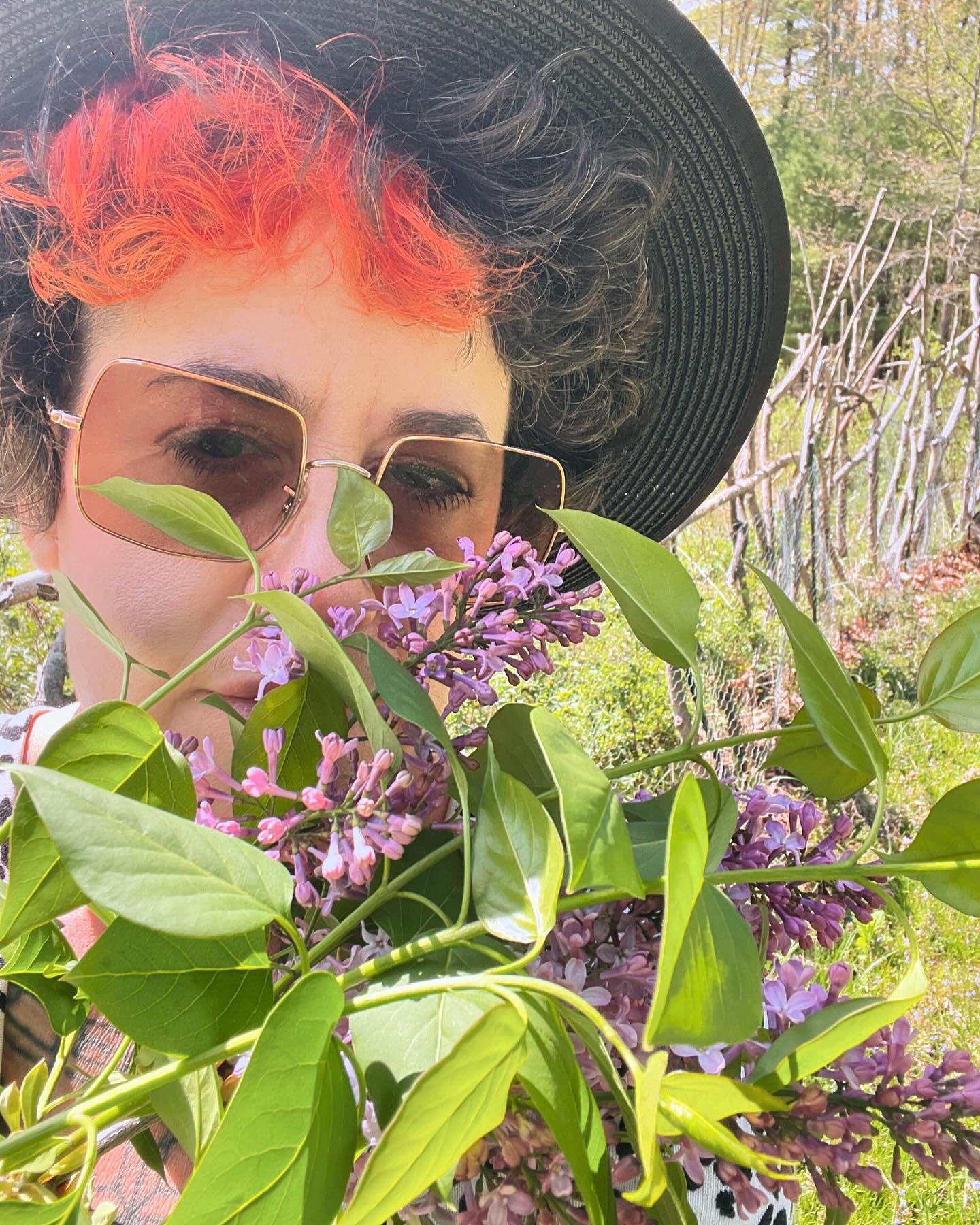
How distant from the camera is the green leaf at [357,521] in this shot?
15.0 inches

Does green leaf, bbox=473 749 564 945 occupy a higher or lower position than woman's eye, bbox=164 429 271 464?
higher

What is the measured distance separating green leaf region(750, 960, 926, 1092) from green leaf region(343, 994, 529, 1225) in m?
0.08

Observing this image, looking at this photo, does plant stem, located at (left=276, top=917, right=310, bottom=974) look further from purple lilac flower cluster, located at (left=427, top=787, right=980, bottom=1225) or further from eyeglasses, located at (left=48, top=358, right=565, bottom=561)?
eyeglasses, located at (left=48, top=358, right=565, bottom=561)

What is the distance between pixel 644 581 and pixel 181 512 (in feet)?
0.55

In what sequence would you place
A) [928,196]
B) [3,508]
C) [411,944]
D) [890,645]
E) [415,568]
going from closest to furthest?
[411,944]
[415,568]
[3,508]
[890,645]
[928,196]

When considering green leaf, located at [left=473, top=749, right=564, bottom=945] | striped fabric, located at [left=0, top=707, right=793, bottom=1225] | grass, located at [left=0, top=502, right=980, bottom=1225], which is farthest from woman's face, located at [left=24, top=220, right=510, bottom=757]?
grass, located at [left=0, top=502, right=980, bottom=1225]

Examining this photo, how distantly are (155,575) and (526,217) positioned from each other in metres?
0.40

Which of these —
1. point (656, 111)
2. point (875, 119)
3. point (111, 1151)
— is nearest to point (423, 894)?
point (111, 1151)

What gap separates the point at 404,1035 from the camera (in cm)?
25

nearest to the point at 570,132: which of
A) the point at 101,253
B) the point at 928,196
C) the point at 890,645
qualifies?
the point at 101,253

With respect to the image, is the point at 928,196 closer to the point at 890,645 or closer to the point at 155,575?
the point at 890,645

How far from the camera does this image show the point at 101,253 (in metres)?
0.65

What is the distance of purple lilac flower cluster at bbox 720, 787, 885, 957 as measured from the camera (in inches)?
13.5

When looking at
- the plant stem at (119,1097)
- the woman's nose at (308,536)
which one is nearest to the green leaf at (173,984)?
the plant stem at (119,1097)
